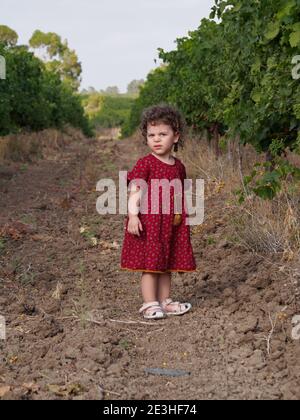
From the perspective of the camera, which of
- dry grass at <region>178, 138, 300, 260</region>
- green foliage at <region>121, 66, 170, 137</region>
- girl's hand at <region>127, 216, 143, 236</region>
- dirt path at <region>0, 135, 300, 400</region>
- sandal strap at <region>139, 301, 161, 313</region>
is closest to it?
dirt path at <region>0, 135, 300, 400</region>

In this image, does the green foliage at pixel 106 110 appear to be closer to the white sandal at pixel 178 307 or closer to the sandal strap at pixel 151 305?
the white sandal at pixel 178 307

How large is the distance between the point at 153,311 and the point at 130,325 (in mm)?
203

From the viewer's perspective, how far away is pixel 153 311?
4.50 meters

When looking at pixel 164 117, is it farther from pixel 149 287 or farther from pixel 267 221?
pixel 267 221

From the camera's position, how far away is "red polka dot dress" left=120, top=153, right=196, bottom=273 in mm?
4484

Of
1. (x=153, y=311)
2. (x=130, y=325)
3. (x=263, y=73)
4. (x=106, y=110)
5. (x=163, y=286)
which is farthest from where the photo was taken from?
(x=106, y=110)

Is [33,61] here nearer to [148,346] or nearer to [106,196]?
[106,196]

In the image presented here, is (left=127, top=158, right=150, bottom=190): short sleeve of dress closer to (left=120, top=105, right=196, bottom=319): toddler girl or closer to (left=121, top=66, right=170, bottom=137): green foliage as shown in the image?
(left=120, top=105, right=196, bottom=319): toddler girl

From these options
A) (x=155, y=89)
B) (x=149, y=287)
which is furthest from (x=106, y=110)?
(x=149, y=287)

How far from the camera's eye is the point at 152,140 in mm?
4520

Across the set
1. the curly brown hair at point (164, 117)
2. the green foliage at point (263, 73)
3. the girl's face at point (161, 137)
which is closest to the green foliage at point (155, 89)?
the green foliage at point (263, 73)

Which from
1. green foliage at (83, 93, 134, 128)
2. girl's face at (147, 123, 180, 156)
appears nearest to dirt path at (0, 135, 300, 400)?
girl's face at (147, 123, 180, 156)

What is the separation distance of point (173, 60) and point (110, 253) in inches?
281

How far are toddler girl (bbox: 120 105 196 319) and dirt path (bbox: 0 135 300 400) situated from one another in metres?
0.32
